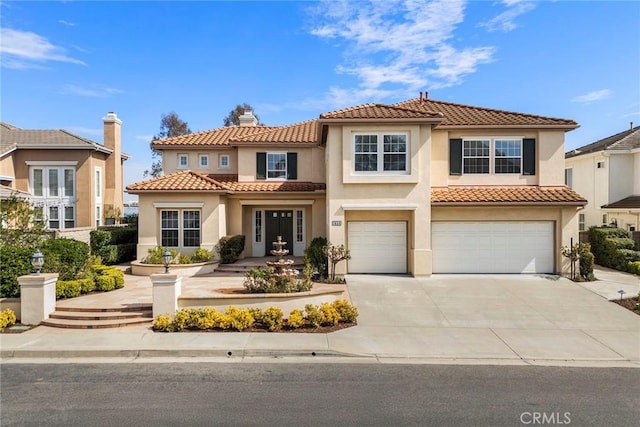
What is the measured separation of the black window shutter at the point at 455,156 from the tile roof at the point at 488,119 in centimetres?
70

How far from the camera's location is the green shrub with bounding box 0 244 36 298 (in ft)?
35.0

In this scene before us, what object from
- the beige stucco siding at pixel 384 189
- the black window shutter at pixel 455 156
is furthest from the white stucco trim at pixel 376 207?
the black window shutter at pixel 455 156

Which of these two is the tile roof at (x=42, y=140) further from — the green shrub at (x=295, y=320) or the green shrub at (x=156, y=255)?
the green shrub at (x=295, y=320)

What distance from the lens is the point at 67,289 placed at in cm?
1159

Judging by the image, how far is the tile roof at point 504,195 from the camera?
15.0m

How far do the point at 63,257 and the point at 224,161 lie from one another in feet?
33.2

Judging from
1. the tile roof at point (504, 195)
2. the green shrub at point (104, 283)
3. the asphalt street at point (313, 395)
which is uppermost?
the tile roof at point (504, 195)

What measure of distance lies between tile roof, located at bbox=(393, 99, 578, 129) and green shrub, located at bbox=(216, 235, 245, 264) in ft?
32.4

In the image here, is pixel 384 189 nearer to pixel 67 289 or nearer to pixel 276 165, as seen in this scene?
pixel 276 165

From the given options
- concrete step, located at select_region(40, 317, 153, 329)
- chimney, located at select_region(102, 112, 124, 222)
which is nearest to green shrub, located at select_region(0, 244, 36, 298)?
concrete step, located at select_region(40, 317, 153, 329)

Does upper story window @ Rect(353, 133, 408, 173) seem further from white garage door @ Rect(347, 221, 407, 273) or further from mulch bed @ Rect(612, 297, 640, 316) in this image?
mulch bed @ Rect(612, 297, 640, 316)

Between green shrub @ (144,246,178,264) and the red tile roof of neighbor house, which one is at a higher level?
the red tile roof of neighbor house

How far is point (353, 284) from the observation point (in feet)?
45.6

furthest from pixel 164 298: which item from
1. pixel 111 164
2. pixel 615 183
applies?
pixel 615 183
